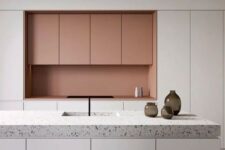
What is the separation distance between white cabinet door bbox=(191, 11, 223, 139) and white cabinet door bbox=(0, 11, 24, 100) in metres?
2.41

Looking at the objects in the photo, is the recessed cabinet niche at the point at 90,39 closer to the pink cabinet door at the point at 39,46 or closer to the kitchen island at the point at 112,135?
the pink cabinet door at the point at 39,46

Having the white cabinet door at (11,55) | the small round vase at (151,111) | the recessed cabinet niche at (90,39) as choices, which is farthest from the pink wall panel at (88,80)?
the small round vase at (151,111)

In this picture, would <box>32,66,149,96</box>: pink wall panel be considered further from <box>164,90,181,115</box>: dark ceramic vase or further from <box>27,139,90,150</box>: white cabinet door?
<box>27,139,90,150</box>: white cabinet door

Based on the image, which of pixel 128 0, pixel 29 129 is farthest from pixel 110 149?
pixel 128 0

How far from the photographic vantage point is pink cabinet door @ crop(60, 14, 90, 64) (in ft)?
18.2

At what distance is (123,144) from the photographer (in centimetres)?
256

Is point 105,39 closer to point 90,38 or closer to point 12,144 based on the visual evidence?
point 90,38

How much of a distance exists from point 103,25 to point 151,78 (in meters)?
1.06

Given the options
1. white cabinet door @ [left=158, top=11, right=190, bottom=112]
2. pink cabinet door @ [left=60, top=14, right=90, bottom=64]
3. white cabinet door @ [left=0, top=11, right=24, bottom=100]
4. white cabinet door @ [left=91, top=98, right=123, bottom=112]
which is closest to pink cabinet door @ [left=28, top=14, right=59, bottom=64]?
pink cabinet door @ [left=60, top=14, right=90, bottom=64]

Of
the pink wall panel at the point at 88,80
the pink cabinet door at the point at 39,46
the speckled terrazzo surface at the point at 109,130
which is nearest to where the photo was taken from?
the speckled terrazzo surface at the point at 109,130

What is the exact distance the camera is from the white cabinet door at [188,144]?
254cm

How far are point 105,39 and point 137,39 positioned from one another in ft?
1.54

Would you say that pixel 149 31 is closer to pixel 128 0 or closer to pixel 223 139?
pixel 128 0

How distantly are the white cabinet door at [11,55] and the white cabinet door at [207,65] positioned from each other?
7.92ft
